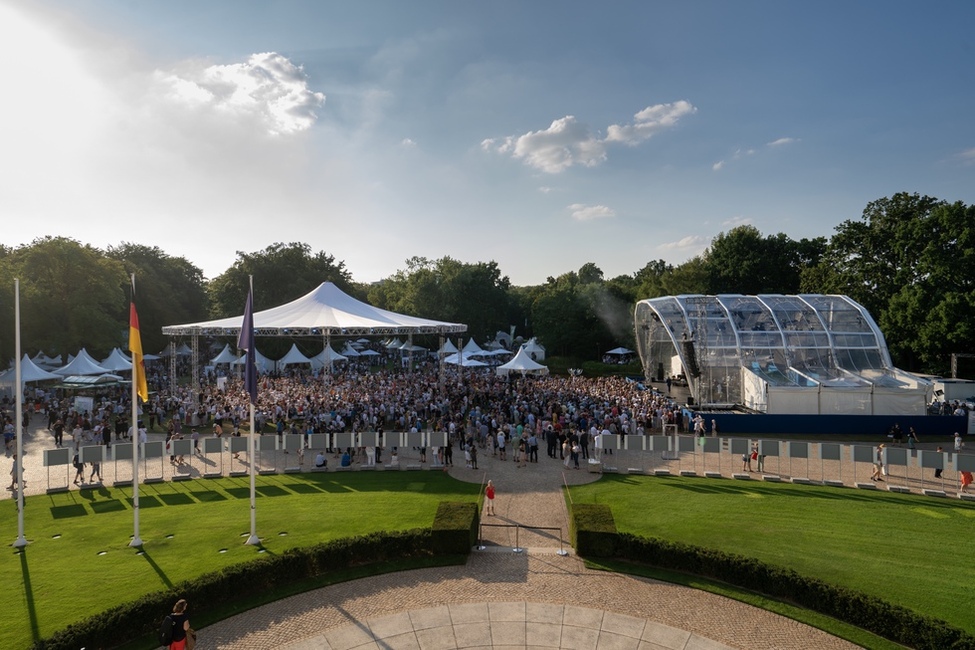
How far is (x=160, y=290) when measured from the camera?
5775 cm

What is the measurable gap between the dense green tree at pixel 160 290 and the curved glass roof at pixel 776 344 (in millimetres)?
49019

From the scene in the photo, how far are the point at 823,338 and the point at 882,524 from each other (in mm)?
20399

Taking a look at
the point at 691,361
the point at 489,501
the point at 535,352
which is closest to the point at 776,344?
the point at 691,361

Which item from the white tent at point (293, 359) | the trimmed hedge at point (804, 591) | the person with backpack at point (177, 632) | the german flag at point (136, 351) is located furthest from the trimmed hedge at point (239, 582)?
the white tent at point (293, 359)

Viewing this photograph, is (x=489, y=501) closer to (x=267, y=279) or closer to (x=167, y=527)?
(x=167, y=527)

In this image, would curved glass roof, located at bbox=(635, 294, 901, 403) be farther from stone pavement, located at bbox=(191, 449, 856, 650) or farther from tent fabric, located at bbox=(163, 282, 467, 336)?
stone pavement, located at bbox=(191, 449, 856, 650)

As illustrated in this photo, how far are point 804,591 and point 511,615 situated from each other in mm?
5423

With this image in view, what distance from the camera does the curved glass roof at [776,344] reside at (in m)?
30.5

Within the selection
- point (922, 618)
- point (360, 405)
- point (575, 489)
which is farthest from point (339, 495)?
point (922, 618)

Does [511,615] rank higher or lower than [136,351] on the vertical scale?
lower

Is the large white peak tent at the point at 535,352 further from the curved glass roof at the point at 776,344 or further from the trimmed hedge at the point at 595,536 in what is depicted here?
A: the trimmed hedge at the point at 595,536

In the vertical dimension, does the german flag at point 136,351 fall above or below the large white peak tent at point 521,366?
above

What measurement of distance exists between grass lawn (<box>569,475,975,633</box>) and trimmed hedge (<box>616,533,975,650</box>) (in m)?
1.15

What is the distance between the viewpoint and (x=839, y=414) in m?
26.5
